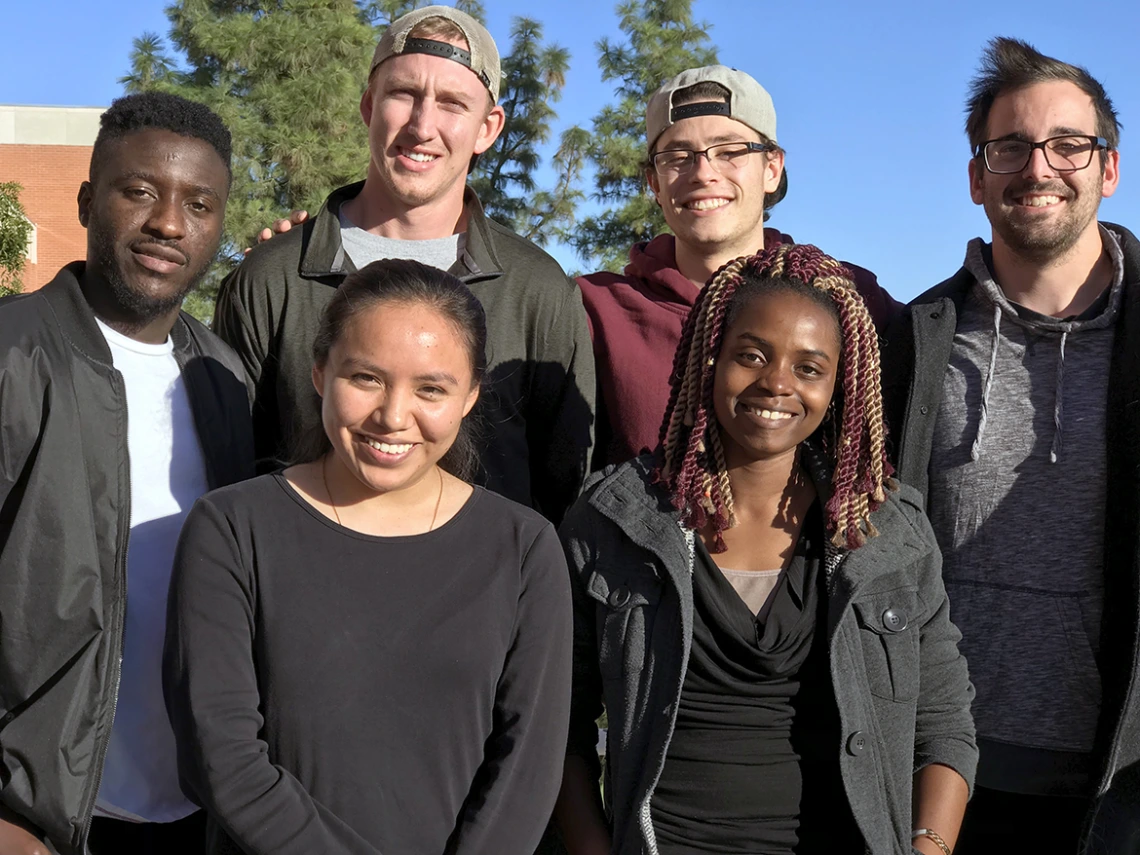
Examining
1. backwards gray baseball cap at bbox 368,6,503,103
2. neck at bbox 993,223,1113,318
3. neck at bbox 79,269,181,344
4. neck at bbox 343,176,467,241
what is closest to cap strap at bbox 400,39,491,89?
backwards gray baseball cap at bbox 368,6,503,103

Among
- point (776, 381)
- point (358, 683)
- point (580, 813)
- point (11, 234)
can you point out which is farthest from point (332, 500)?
point (11, 234)

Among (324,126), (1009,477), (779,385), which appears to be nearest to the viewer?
(779,385)

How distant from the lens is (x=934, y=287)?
12.3ft

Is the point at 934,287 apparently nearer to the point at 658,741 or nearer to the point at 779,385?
the point at 779,385

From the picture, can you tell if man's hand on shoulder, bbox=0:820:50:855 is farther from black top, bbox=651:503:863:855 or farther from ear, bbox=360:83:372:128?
ear, bbox=360:83:372:128

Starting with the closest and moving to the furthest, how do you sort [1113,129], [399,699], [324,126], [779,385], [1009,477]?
[399,699]
[779,385]
[1009,477]
[1113,129]
[324,126]

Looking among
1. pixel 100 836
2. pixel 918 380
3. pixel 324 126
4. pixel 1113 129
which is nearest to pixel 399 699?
pixel 100 836

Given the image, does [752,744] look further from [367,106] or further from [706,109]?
[367,106]

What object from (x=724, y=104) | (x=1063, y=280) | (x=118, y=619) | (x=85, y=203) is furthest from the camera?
(x=724, y=104)

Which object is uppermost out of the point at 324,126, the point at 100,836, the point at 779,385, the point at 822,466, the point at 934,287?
the point at 324,126

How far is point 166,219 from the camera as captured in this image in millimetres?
2889

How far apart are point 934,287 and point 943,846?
Result: 181 centimetres

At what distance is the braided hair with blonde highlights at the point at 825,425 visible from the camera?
271cm

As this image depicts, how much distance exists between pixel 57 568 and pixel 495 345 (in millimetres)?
1416
